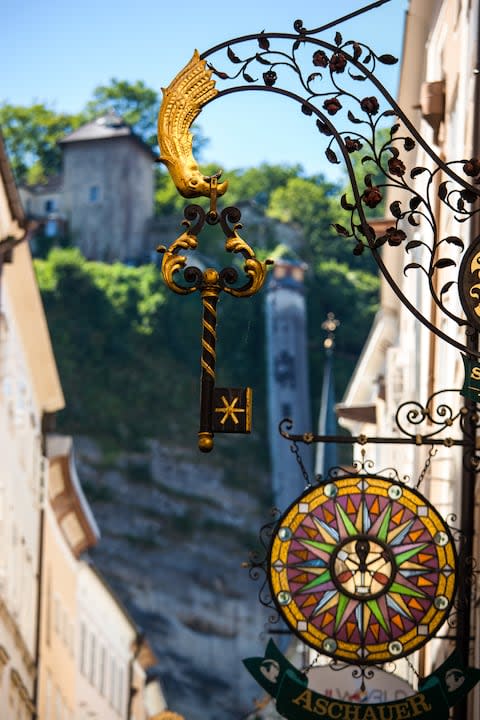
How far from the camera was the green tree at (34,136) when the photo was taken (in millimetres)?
125562

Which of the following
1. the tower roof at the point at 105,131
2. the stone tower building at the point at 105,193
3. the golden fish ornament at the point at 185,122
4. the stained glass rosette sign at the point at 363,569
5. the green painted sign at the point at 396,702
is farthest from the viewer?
the stone tower building at the point at 105,193

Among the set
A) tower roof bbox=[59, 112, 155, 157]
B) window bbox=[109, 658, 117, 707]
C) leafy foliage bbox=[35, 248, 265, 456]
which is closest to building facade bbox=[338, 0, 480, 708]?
window bbox=[109, 658, 117, 707]

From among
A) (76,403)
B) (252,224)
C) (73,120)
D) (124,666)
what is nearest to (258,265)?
(124,666)

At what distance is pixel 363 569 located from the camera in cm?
1123

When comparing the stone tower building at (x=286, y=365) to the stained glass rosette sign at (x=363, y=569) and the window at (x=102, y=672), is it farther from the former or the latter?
the stained glass rosette sign at (x=363, y=569)

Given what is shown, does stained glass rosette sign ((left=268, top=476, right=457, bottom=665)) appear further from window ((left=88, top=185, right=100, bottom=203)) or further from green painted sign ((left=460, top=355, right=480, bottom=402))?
window ((left=88, top=185, right=100, bottom=203))

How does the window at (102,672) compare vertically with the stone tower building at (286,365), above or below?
below

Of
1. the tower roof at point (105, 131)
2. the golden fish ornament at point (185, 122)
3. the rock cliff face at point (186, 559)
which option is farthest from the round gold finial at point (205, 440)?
the tower roof at point (105, 131)

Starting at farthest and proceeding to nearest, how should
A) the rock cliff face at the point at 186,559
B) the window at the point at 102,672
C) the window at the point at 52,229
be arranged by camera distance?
the window at the point at 52,229
the rock cliff face at the point at 186,559
the window at the point at 102,672

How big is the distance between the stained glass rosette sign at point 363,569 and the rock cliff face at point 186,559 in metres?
75.7

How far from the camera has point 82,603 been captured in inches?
1469

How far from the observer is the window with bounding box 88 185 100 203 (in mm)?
119562

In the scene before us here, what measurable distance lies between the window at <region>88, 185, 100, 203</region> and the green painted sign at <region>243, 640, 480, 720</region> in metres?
110

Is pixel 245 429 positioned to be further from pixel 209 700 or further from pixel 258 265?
pixel 209 700
